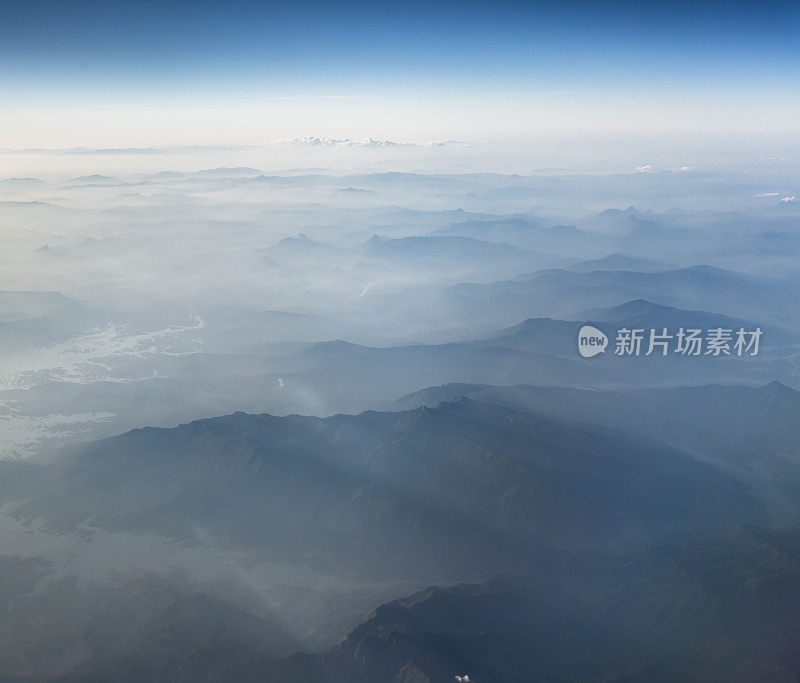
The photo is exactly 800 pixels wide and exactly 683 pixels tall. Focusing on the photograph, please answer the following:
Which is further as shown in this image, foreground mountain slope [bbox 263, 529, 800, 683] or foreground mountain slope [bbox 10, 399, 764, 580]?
foreground mountain slope [bbox 10, 399, 764, 580]

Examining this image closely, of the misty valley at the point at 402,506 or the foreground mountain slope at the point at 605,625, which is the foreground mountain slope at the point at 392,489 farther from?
the foreground mountain slope at the point at 605,625

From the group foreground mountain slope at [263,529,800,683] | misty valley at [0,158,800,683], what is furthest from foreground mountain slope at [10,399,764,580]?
foreground mountain slope at [263,529,800,683]

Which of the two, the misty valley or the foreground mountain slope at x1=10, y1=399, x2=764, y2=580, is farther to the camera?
the foreground mountain slope at x1=10, y1=399, x2=764, y2=580

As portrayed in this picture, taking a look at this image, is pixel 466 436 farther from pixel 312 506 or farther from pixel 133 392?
pixel 133 392

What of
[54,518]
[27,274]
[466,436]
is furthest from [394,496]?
[27,274]

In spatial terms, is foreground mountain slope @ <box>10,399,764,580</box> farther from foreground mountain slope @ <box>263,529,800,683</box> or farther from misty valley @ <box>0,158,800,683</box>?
foreground mountain slope @ <box>263,529,800,683</box>

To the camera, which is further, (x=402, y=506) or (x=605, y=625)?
(x=402, y=506)

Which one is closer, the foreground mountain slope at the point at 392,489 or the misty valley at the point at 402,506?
the misty valley at the point at 402,506

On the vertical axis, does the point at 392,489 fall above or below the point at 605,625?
below

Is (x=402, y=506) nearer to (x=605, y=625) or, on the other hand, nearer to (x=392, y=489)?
(x=392, y=489)

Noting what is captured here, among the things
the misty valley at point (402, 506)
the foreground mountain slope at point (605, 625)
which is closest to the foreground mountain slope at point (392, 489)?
the misty valley at point (402, 506)

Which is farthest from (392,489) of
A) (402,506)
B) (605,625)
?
(605,625)
